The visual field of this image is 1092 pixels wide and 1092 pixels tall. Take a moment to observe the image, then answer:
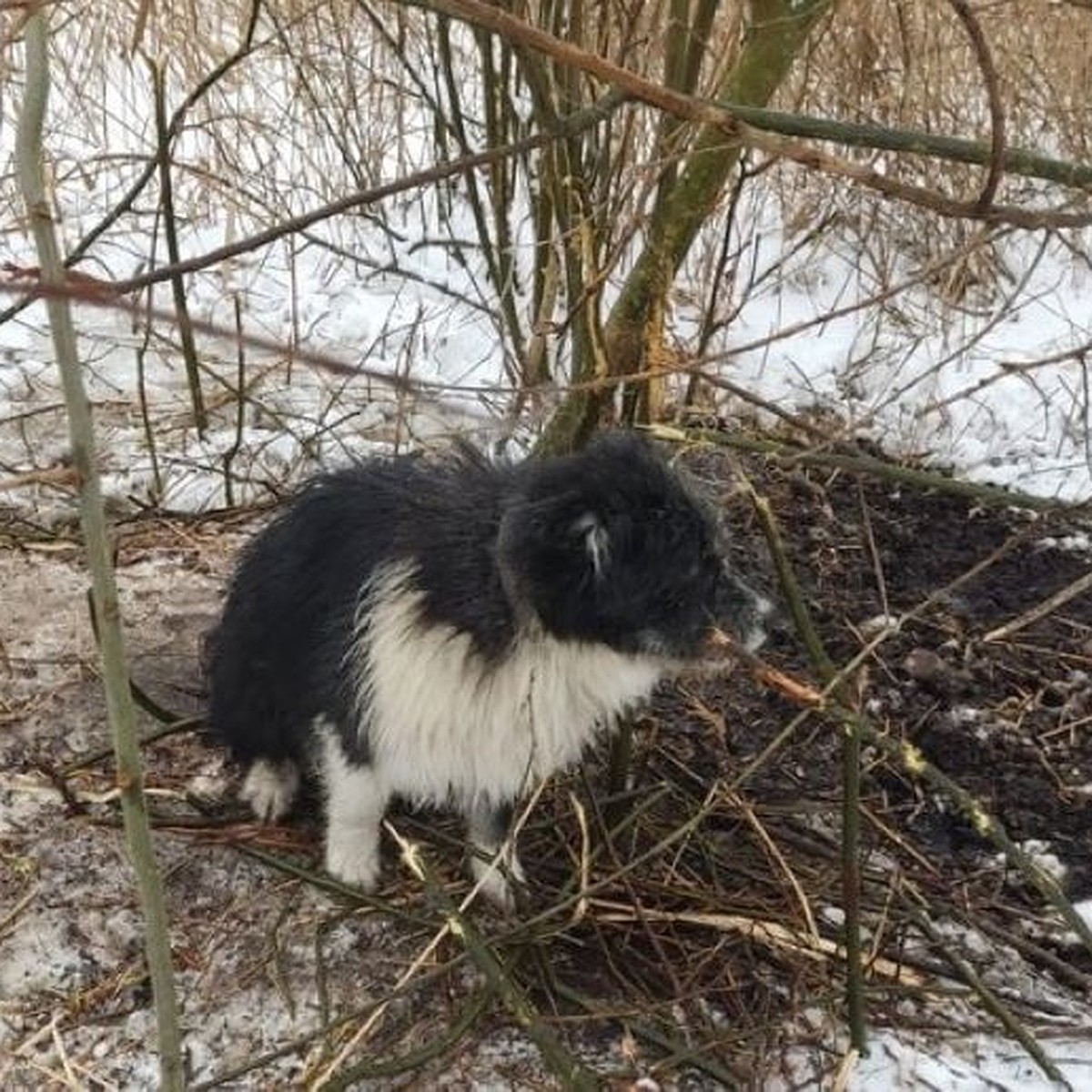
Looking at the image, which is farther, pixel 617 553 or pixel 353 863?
pixel 353 863

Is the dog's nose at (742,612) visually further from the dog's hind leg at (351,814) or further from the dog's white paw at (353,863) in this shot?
the dog's white paw at (353,863)

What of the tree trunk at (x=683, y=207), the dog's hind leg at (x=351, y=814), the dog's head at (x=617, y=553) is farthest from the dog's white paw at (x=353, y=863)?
the tree trunk at (x=683, y=207)

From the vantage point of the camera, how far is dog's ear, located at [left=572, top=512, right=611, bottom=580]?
2633 millimetres

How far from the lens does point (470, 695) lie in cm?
286

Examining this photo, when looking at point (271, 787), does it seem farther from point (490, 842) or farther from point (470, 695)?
point (470, 695)

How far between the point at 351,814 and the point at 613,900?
61 centimetres

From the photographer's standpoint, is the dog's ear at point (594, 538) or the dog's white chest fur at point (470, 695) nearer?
the dog's ear at point (594, 538)

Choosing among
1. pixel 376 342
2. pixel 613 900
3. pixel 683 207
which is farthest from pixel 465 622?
pixel 376 342

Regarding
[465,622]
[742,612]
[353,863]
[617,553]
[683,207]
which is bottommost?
[353,863]

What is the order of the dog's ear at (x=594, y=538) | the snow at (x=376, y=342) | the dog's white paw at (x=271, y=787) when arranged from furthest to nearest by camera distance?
the snow at (x=376, y=342), the dog's white paw at (x=271, y=787), the dog's ear at (x=594, y=538)

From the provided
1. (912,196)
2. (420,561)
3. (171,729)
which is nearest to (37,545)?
(171,729)

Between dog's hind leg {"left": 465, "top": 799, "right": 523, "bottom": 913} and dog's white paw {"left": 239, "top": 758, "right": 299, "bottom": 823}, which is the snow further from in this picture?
dog's hind leg {"left": 465, "top": 799, "right": 523, "bottom": 913}

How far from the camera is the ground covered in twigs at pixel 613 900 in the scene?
2809mm

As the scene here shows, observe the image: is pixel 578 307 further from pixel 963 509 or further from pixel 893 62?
pixel 893 62
